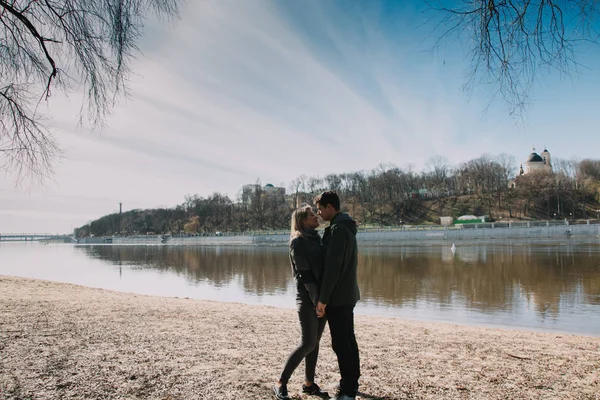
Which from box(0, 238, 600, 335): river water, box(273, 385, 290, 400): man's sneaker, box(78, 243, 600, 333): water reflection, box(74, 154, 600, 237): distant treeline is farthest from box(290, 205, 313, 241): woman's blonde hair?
box(74, 154, 600, 237): distant treeline

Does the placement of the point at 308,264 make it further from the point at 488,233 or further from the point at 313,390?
the point at 488,233

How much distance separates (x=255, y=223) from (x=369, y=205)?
28589 millimetres

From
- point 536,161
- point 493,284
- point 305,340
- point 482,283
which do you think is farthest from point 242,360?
point 536,161

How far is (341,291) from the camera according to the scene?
156 inches

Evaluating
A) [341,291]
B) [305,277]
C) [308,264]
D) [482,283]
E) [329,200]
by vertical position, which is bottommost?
[482,283]

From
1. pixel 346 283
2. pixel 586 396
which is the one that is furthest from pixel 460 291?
pixel 346 283

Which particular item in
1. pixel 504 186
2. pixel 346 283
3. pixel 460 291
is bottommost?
pixel 460 291

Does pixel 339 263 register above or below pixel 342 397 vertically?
above

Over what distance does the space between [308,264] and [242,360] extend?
212cm

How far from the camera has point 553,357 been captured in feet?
18.5

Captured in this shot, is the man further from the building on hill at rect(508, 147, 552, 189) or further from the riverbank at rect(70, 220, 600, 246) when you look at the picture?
the building on hill at rect(508, 147, 552, 189)

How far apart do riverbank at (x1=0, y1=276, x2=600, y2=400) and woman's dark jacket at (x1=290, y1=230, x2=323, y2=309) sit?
1090mm

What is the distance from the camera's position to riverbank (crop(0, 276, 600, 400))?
13.7ft

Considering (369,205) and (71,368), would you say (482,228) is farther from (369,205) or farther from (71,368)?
(71,368)
